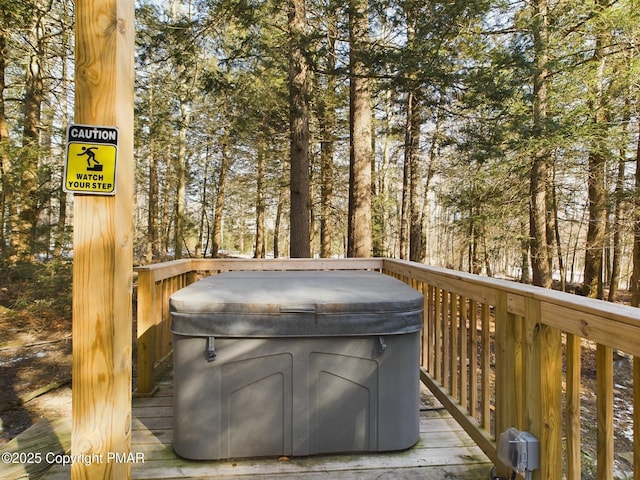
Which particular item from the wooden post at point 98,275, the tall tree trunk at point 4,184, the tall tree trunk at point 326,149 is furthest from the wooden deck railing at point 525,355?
the tall tree trunk at point 326,149

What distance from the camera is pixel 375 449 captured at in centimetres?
205

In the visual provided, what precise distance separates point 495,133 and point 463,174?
352 cm

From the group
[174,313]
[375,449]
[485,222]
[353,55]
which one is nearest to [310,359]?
[375,449]

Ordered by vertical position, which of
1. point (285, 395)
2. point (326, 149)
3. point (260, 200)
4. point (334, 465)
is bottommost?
point (334, 465)

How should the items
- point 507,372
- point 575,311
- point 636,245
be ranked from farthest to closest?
point 636,245 < point 507,372 < point 575,311

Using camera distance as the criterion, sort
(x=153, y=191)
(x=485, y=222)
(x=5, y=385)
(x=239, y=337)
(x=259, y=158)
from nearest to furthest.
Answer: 1. (x=239, y=337)
2. (x=5, y=385)
3. (x=485, y=222)
4. (x=259, y=158)
5. (x=153, y=191)

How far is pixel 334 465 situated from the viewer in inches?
77.7

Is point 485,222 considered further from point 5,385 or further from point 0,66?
point 0,66

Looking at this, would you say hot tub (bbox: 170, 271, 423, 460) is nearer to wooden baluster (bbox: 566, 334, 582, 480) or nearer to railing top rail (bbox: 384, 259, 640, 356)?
railing top rail (bbox: 384, 259, 640, 356)

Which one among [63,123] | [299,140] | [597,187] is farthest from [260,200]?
[597,187]

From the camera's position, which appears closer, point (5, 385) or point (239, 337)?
point (239, 337)

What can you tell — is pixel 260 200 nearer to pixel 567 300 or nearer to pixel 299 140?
pixel 299 140

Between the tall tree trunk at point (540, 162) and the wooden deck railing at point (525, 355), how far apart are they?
4.87 m

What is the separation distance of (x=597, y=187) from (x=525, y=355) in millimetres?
8152
